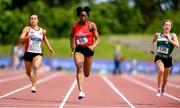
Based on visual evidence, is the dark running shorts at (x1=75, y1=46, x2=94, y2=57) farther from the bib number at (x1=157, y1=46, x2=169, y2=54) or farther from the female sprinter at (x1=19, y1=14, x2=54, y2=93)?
the bib number at (x1=157, y1=46, x2=169, y2=54)

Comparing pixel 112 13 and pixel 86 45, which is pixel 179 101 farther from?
pixel 112 13

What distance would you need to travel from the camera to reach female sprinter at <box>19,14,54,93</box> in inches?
603

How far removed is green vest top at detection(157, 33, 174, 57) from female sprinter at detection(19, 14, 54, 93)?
260 cm

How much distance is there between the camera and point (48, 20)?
247ft

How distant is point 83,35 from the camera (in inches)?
579

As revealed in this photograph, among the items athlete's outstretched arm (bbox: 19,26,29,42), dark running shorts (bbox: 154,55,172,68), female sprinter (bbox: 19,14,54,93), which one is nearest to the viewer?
athlete's outstretched arm (bbox: 19,26,29,42)

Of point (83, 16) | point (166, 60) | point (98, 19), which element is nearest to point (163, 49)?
point (166, 60)

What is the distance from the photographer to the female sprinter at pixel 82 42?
1470 cm

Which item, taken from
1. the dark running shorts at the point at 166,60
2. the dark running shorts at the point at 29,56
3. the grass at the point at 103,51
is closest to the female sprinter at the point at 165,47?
the dark running shorts at the point at 166,60

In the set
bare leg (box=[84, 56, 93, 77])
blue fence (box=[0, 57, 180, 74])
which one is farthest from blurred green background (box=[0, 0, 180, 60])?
bare leg (box=[84, 56, 93, 77])

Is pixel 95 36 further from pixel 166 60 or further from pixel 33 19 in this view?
pixel 166 60

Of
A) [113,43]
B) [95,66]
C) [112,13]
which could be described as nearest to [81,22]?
[95,66]

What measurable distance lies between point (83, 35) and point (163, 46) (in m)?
2.19

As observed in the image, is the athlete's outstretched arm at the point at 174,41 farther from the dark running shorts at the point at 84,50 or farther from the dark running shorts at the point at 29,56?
the dark running shorts at the point at 29,56
